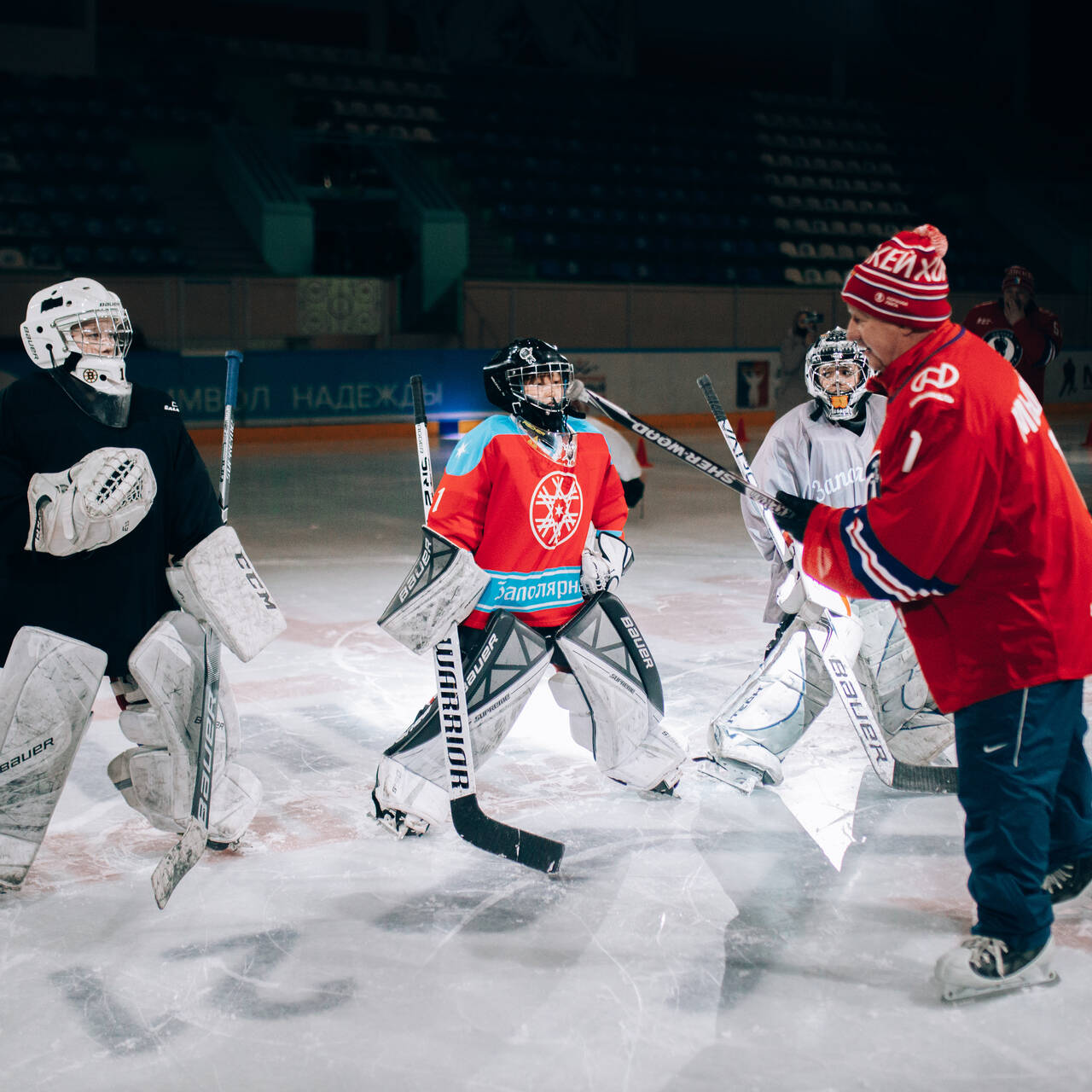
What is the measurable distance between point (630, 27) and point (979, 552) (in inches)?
910

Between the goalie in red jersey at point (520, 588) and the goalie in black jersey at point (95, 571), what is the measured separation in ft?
1.59

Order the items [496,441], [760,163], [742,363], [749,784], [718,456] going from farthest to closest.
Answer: [760,163] < [742,363] < [718,456] < [749,784] < [496,441]

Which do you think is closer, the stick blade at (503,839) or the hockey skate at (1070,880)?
the hockey skate at (1070,880)

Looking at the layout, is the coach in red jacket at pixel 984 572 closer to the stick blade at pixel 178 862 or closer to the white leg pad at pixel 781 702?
the white leg pad at pixel 781 702

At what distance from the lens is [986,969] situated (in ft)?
9.11

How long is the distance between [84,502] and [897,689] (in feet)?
8.12

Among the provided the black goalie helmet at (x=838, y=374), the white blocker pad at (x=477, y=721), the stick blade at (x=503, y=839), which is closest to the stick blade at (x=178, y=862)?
the white blocker pad at (x=477, y=721)

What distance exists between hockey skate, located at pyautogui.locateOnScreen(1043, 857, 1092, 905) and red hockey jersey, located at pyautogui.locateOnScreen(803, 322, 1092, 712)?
2.11 feet

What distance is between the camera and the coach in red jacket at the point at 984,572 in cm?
269

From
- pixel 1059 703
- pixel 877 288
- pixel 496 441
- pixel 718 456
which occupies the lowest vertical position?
pixel 718 456

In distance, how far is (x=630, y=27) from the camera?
2400 cm

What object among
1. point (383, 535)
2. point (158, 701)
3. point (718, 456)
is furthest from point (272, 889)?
point (718, 456)

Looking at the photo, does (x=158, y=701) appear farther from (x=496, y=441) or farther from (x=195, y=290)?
(x=195, y=290)

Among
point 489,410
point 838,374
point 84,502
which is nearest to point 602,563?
point 838,374
